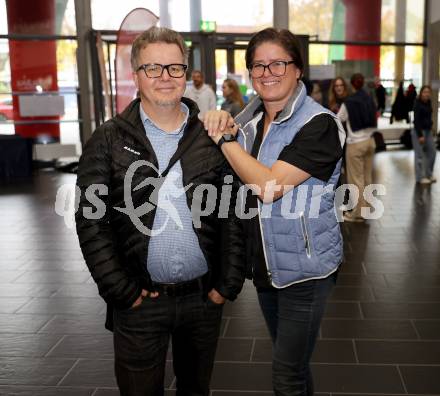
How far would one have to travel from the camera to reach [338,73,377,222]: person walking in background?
652cm

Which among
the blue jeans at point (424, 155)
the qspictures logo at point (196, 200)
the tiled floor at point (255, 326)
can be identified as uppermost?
the qspictures logo at point (196, 200)

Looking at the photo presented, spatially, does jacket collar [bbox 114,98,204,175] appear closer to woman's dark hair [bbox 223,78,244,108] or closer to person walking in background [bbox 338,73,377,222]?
person walking in background [bbox 338,73,377,222]

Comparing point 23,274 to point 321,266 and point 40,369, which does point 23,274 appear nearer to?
point 40,369

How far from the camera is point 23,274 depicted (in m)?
5.04

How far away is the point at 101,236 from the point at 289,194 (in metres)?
0.64

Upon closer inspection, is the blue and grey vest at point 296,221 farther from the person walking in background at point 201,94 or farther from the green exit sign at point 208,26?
the green exit sign at point 208,26

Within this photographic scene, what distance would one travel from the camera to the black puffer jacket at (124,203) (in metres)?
1.99

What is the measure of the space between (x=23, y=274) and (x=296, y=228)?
3513 mm

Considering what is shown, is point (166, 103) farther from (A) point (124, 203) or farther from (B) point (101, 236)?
(B) point (101, 236)

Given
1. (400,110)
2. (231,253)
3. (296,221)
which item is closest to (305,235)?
(296,221)

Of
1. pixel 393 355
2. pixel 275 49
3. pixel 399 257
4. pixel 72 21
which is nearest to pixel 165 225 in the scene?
pixel 275 49

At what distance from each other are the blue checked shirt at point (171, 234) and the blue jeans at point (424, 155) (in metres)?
7.53

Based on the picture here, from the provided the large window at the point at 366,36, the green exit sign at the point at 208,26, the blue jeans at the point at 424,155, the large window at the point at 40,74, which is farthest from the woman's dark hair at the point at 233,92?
the large window at the point at 366,36

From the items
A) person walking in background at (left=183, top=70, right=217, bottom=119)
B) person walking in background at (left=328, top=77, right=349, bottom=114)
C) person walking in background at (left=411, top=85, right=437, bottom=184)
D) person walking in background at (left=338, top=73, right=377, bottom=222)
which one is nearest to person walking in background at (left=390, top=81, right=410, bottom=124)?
person walking in background at (left=411, top=85, right=437, bottom=184)
